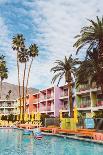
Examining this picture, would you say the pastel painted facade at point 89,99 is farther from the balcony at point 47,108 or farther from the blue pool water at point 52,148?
the blue pool water at point 52,148

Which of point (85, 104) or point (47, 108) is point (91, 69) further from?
point (47, 108)

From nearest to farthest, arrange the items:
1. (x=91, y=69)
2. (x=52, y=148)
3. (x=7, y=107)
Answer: (x=52, y=148) → (x=91, y=69) → (x=7, y=107)

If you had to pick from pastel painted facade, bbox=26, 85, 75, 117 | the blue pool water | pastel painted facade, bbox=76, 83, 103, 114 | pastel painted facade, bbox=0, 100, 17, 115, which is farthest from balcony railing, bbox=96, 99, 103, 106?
pastel painted facade, bbox=0, 100, 17, 115

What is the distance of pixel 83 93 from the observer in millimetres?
62656

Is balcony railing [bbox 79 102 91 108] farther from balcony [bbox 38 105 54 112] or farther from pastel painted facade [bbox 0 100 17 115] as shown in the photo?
pastel painted facade [bbox 0 100 17 115]

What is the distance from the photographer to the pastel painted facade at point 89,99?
5731 cm

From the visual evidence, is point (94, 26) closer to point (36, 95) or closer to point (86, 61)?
point (86, 61)

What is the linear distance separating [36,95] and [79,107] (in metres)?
38.4

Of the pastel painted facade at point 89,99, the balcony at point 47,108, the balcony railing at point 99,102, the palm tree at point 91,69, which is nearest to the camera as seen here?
the palm tree at point 91,69

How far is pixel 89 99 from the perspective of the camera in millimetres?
61344

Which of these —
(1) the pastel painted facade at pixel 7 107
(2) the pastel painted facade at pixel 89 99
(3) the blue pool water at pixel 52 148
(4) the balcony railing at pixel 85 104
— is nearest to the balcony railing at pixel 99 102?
(2) the pastel painted facade at pixel 89 99

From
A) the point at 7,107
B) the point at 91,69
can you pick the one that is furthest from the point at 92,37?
the point at 7,107

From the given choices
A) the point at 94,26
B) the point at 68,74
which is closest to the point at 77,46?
the point at 94,26

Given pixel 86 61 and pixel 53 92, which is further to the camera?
pixel 53 92
